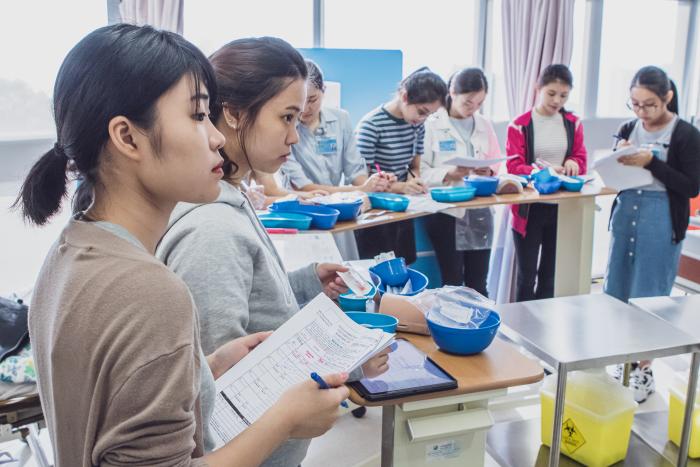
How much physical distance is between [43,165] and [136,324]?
306mm

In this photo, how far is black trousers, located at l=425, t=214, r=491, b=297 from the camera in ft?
11.0

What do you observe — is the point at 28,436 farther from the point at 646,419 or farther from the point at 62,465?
the point at 646,419

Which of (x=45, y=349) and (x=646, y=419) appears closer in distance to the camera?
(x=45, y=349)

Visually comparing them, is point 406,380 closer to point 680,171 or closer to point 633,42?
point 680,171

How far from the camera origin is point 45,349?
685 mm

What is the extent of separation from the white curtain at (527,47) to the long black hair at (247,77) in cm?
324

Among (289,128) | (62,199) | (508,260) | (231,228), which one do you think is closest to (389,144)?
(508,260)

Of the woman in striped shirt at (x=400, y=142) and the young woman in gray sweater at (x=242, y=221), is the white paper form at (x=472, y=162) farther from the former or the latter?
the young woman in gray sweater at (x=242, y=221)

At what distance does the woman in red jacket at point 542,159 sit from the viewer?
3410 millimetres

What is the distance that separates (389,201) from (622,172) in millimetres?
1201

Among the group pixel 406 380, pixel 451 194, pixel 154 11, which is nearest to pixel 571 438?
pixel 406 380

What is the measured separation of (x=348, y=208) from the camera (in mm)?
2607

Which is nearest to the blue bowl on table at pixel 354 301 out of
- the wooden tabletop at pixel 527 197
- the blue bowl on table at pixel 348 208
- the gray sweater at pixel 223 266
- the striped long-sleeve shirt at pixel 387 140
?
the gray sweater at pixel 223 266

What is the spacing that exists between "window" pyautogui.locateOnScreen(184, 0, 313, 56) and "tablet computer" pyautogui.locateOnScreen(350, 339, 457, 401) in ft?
8.55
